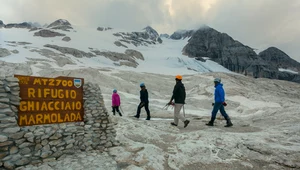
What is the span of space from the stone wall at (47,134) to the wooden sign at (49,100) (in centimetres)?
20

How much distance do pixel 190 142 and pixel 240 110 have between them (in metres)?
17.8

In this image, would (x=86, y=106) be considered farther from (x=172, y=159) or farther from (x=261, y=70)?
(x=261, y=70)

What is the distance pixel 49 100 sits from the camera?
8445 millimetres

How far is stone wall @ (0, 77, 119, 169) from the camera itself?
283 inches

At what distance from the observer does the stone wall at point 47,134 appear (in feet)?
23.6

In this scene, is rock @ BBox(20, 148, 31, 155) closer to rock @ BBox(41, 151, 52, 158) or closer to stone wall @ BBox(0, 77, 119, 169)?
stone wall @ BBox(0, 77, 119, 169)

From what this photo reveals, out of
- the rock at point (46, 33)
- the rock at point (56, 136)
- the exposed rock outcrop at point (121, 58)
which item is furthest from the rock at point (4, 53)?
the rock at point (56, 136)

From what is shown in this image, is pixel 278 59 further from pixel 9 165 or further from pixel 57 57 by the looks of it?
pixel 9 165

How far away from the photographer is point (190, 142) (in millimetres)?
9539

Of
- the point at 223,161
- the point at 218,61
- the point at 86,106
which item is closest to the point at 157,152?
the point at 223,161

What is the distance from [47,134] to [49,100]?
1.21 m

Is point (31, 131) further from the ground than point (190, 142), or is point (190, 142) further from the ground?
point (31, 131)

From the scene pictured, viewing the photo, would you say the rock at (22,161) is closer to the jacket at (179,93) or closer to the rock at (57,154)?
the rock at (57,154)

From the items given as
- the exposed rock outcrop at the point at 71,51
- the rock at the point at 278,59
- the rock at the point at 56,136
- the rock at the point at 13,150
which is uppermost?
the rock at the point at 278,59
